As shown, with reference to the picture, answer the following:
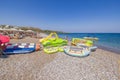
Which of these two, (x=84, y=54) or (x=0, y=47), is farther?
(x=84, y=54)

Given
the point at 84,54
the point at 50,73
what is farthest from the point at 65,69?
the point at 84,54

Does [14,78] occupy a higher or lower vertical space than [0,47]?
lower

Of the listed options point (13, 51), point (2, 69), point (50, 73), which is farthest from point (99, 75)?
point (13, 51)

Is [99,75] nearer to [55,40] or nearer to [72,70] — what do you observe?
[72,70]

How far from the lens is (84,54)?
7660 mm

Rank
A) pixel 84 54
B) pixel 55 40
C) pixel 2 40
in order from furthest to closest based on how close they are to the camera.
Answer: pixel 55 40 < pixel 84 54 < pixel 2 40

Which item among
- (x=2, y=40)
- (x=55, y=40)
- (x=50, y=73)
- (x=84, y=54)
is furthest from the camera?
(x=55, y=40)

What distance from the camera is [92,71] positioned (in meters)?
5.09

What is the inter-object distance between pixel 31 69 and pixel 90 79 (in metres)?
2.89

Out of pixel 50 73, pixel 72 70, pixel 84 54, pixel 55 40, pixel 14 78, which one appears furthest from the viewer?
Answer: pixel 55 40

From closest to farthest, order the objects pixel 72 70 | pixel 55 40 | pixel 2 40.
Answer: pixel 72 70, pixel 2 40, pixel 55 40

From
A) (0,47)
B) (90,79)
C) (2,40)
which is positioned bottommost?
(90,79)

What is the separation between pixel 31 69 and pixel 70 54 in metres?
3.51

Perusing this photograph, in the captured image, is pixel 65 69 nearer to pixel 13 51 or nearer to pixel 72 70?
pixel 72 70
